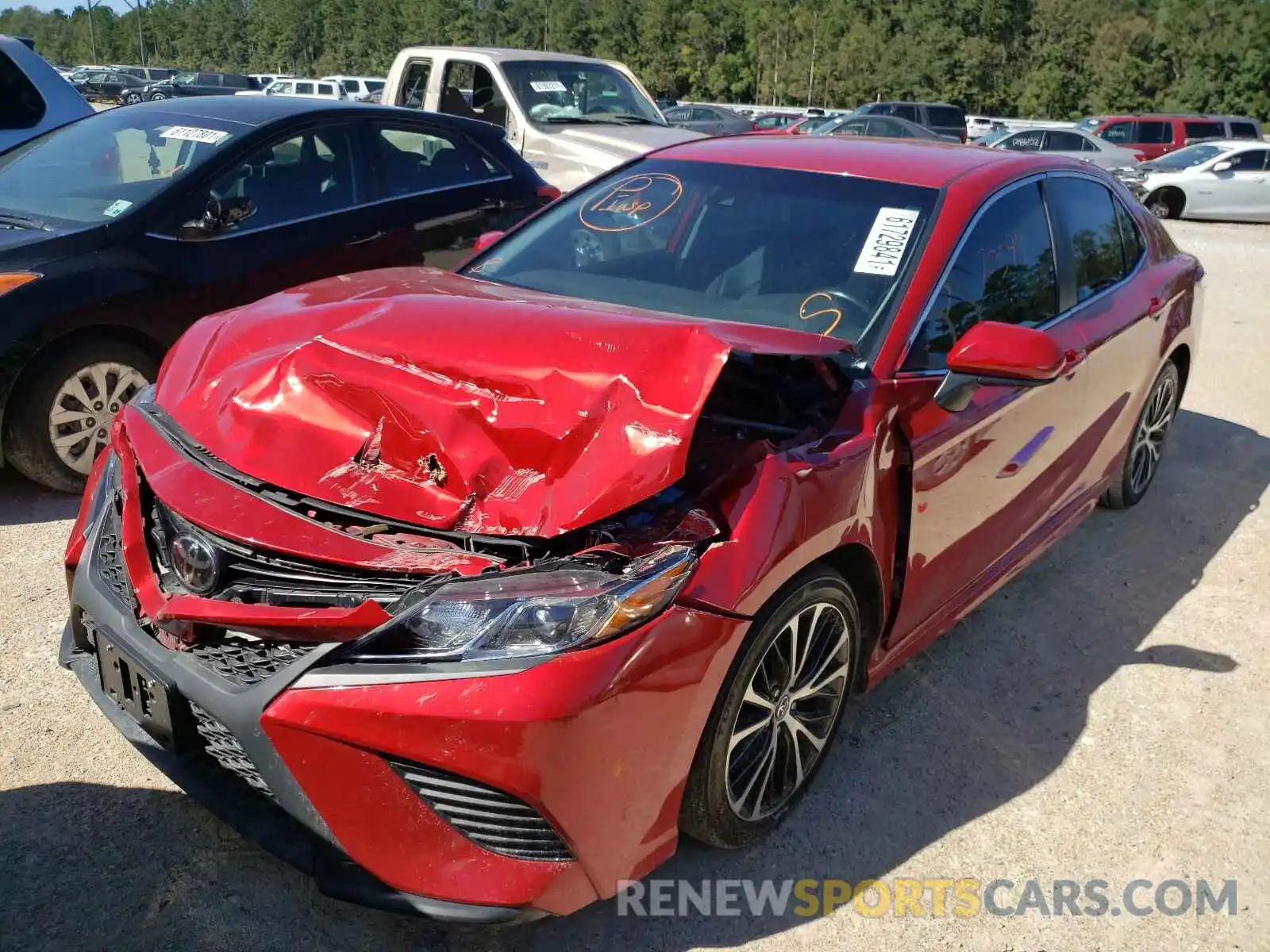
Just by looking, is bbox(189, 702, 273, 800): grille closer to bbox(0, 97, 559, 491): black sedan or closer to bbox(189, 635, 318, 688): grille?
bbox(189, 635, 318, 688): grille

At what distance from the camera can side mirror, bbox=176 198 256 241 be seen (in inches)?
194

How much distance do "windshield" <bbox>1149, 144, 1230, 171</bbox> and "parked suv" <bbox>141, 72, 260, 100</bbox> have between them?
30.4m

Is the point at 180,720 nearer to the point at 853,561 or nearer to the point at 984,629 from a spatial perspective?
the point at 853,561

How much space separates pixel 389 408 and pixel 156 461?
60cm

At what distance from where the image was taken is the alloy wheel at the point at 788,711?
2.54m

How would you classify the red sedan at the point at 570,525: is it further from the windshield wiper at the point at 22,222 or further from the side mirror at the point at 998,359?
the windshield wiper at the point at 22,222

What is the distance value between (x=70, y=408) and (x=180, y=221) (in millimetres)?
1015

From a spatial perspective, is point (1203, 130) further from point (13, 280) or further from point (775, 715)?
point (775, 715)

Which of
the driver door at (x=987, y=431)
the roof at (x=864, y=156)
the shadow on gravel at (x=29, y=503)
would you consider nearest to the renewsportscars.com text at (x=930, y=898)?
the driver door at (x=987, y=431)

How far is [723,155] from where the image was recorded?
3.76 m

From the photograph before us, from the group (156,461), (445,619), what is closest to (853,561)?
(445,619)

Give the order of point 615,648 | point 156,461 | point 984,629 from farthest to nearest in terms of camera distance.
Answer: point 984,629 < point 156,461 < point 615,648

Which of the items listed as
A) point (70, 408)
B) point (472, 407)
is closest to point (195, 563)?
point (472, 407)

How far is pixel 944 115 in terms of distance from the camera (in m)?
28.0
